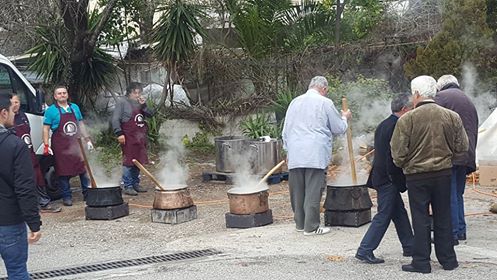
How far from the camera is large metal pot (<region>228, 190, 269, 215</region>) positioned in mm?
8023

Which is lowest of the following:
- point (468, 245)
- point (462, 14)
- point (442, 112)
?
point (468, 245)

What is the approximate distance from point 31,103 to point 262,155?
10.9 ft

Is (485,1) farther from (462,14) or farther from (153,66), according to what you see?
(153,66)

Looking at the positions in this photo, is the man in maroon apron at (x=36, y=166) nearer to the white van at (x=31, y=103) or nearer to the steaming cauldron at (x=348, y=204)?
the white van at (x=31, y=103)

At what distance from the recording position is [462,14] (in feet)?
43.4

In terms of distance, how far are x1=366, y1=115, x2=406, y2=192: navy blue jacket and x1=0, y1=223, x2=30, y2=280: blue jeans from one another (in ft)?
9.88

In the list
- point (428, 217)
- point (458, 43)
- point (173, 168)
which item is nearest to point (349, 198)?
point (428, 217)

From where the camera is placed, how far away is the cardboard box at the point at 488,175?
33.3 ft

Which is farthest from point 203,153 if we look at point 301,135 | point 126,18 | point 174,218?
point 301,135

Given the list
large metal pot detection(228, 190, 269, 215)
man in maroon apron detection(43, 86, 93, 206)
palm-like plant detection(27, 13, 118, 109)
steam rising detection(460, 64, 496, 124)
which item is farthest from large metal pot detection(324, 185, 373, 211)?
palm-like plant detection(27, 13, 118, 109)

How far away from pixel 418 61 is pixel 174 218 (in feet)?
21.9

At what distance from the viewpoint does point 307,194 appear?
756 cm

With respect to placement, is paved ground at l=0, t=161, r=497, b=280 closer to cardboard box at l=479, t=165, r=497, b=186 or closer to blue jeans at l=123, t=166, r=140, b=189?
cardboard box at l=479, t=165, r=497, b=186

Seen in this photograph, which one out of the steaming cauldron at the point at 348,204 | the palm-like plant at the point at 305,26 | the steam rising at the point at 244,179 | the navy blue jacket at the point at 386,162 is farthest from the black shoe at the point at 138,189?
the palm-like plant at the point at 305,26
